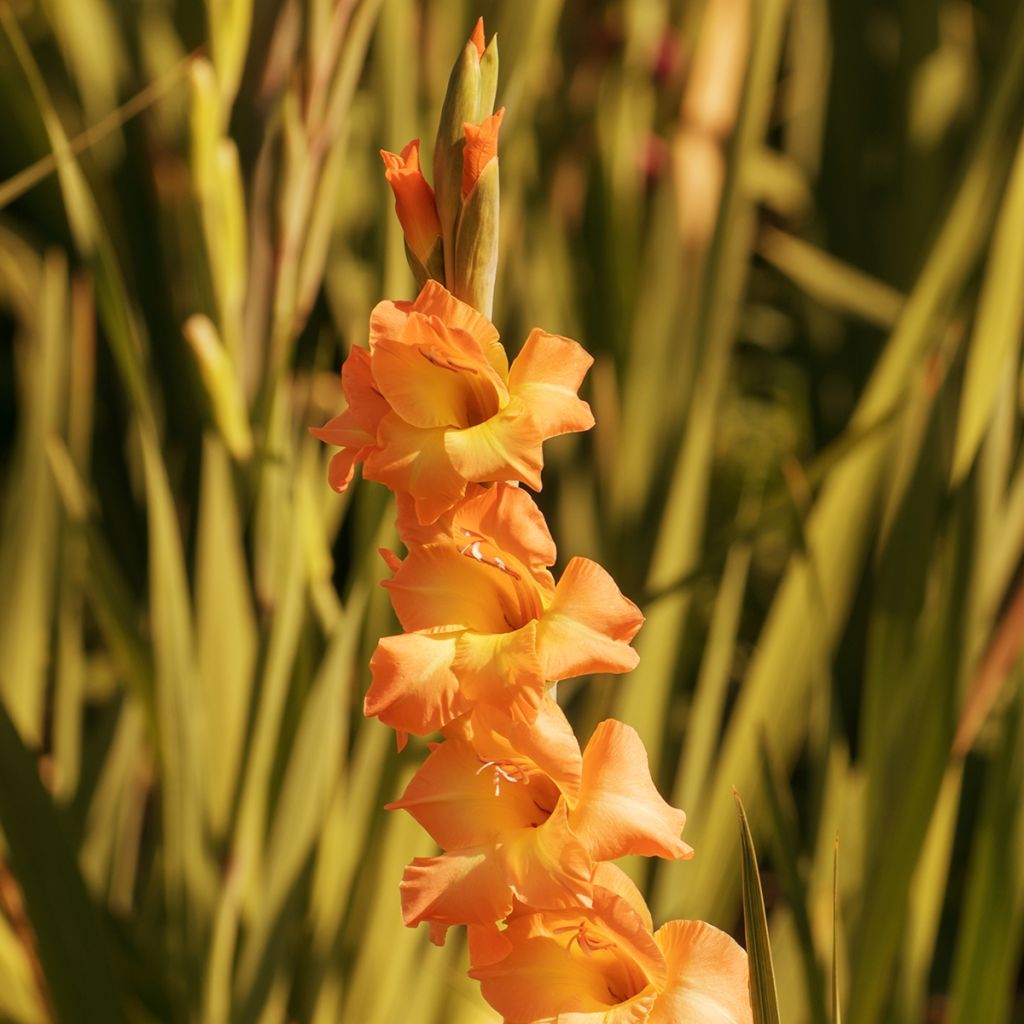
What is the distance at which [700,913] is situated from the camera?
0.82 meters

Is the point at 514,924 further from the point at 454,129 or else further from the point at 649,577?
the point at 649,577

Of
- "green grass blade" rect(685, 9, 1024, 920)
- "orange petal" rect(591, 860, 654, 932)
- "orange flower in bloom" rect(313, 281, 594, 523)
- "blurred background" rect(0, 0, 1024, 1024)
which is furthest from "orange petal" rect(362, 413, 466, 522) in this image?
"green grass blade" rect(685, 9, 1024, 920)

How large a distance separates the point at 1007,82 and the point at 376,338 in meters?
0.65

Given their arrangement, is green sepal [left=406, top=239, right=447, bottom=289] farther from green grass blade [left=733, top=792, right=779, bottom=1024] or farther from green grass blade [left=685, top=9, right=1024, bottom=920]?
green grass blade [left=685, top=9, right=1024, bottom=920]

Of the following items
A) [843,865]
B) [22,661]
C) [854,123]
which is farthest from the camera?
[854,123]

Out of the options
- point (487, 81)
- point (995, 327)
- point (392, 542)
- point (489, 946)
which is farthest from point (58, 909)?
point (995, 327)

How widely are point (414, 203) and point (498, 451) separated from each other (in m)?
0.10

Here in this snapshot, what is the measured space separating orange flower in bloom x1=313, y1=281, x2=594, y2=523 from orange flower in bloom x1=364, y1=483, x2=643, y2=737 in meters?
0.01

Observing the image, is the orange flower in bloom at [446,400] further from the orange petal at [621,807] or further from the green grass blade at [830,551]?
the green grass blade at [830,551]

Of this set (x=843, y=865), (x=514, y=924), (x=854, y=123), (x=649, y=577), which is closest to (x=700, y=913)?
(x=843, y=865)

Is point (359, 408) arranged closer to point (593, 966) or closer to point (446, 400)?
point (446, 400)

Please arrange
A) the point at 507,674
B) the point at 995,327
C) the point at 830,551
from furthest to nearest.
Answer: the point at 830,551, the point at 995,327, the point at 507,674

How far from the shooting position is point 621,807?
34 centimetres

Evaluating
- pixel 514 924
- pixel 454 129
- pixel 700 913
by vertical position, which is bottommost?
pixel 700 913
